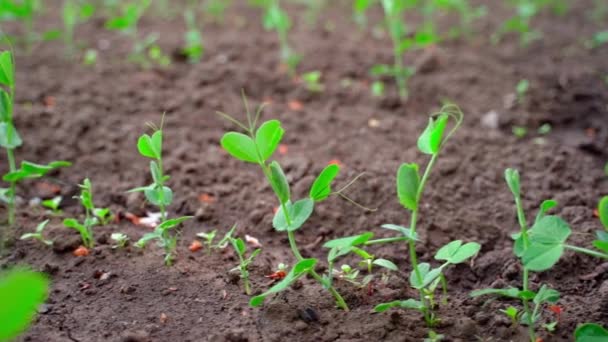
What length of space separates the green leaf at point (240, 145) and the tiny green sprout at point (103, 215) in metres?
0.62

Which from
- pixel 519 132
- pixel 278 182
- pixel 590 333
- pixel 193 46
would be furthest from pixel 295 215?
pixel 193 46

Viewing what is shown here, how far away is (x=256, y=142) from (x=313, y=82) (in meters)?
1.63

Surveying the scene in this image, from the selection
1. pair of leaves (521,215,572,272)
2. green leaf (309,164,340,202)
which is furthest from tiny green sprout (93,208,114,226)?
pair of leaves (521,215,572,272)

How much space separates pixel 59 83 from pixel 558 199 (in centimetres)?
216

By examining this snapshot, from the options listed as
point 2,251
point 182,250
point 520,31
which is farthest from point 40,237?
point 520,31

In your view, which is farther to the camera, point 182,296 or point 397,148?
point 397,148

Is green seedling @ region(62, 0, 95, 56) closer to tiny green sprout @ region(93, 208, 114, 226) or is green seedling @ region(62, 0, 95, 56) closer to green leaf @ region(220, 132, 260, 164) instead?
tiny green sprout @ region(93, 208, 114, 226)

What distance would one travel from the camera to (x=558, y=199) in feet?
6.92

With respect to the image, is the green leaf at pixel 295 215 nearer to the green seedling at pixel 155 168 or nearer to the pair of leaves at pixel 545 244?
the green seedling at pixel 155 168

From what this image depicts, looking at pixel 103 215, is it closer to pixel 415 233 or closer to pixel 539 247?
pixel 415 233

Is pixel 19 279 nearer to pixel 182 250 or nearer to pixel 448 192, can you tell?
pixel 182 250

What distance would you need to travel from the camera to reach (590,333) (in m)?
1.34

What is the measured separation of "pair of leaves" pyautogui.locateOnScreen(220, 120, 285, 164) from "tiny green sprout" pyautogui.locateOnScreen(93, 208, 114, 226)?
610 mm

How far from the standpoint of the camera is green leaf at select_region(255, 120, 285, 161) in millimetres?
1451
